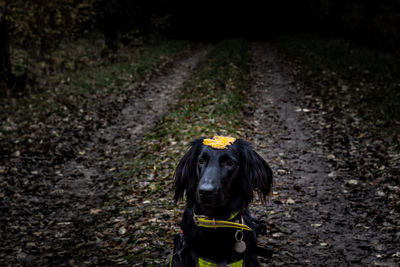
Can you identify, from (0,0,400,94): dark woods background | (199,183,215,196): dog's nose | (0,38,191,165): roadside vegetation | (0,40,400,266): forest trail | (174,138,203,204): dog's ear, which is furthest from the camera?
(0,0,400,94): dark woods background

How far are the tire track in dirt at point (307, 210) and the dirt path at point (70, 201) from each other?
3091 mm

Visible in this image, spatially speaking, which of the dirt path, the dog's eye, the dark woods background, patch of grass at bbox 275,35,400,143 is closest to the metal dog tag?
the dog's eye

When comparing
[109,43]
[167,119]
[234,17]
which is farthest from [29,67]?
[234,17]

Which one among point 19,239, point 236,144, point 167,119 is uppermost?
point 236,144

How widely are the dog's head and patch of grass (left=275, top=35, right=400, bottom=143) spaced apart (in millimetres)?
7367

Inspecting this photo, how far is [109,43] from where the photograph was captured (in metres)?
22.7

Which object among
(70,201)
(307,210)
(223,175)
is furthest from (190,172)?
(70,201)

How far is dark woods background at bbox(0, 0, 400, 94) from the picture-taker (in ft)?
47.3

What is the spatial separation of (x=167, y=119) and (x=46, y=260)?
642 centimetres

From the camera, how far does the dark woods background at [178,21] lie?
14414 mm

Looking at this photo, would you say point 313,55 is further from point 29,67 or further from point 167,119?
point 29,67

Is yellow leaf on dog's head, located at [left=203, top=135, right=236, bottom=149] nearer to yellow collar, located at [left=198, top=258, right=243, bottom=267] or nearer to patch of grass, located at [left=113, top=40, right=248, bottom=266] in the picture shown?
yellow collar, located at [left=198, top=258, right=243, bottom=267]

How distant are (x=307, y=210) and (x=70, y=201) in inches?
189

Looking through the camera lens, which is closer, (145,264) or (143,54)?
(145,264)
